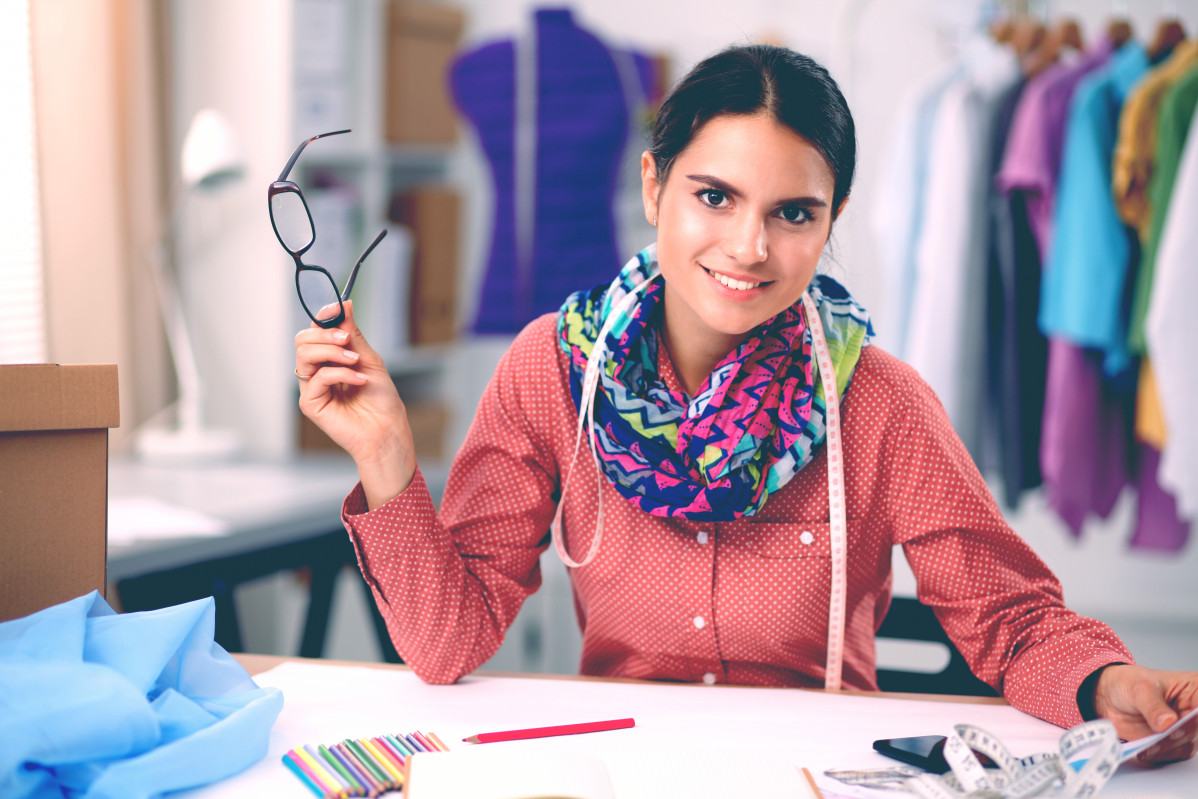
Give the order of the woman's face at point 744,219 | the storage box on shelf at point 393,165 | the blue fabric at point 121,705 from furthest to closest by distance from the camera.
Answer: the storage box on shelf at point 393,165 → the woman's face at point 744,219 → the blue fabric at point 121,705

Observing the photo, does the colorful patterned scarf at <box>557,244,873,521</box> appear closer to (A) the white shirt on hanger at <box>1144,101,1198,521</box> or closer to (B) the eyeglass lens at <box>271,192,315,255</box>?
(B) the eyeglass lens at <box>271,192,315,255</box>

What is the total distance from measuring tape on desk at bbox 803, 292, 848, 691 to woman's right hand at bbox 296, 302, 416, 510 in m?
0.44

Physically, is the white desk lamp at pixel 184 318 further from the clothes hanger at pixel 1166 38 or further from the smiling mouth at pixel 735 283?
the clothes hanger at pixel 1166 38

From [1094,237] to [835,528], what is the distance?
1.25 m

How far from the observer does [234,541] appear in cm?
165

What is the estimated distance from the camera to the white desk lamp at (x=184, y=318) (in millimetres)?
1981

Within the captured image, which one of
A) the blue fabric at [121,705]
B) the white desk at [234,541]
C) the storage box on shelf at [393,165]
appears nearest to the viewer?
the blue fabric at [121,705]

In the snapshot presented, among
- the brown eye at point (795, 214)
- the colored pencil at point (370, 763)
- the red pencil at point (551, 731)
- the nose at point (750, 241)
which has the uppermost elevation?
the brown eye at point (795, 214)

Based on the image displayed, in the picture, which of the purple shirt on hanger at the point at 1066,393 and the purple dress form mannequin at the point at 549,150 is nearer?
the purple shirt on hanger at the point at 1066,393

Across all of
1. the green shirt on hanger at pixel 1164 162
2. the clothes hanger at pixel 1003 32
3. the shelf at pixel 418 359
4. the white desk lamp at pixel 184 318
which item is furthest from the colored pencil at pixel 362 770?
the clothes hanger at pixel 1003 32

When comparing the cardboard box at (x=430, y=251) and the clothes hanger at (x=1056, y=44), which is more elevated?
the clothes hanger at (x=1056, y=44)

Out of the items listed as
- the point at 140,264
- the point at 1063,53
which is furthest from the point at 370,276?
the point at 1063,53

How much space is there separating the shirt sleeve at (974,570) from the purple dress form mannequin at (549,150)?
160 cm

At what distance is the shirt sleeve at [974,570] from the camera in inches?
37.6
